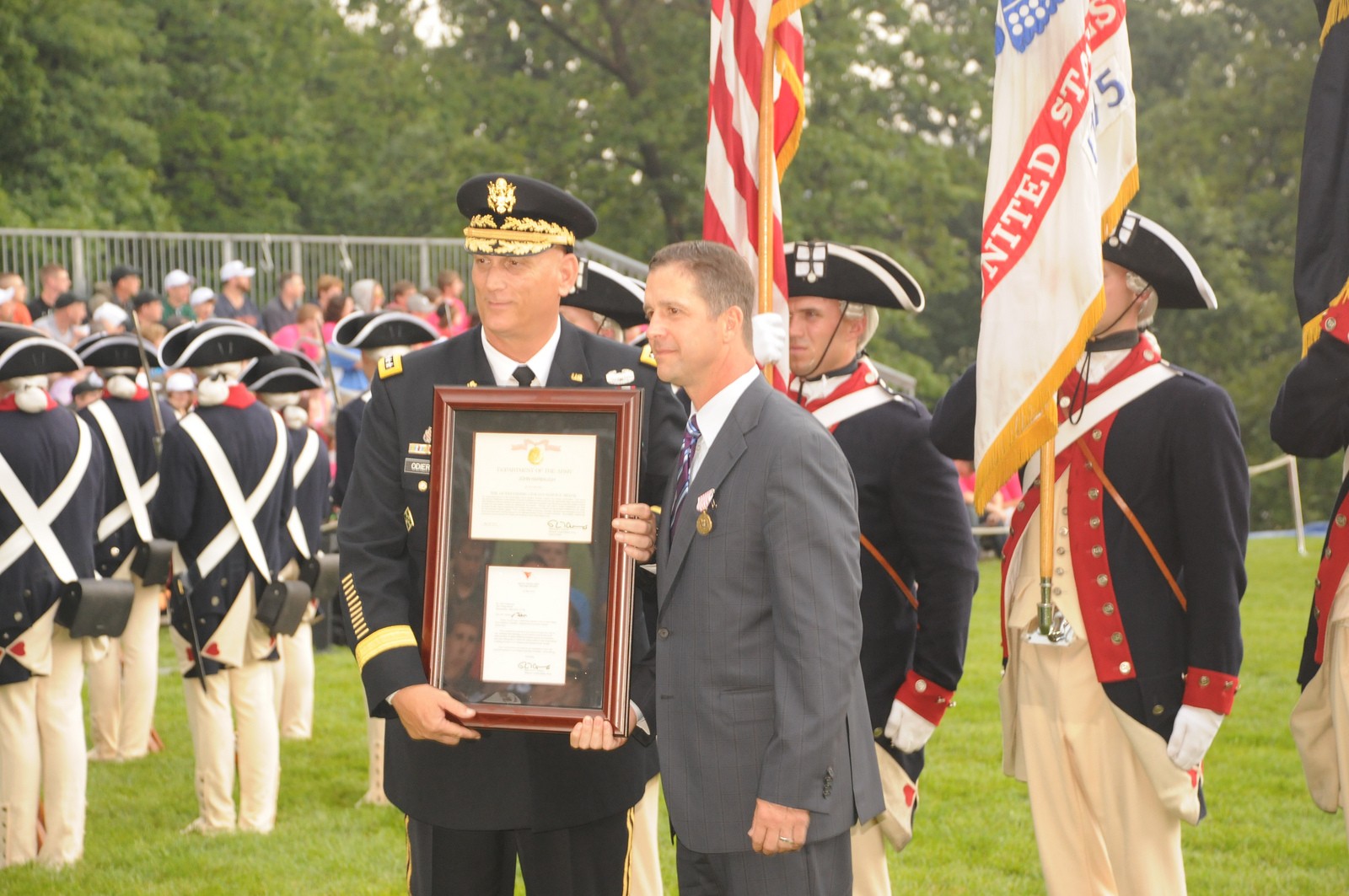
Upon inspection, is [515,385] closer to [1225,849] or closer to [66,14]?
[1225,849]

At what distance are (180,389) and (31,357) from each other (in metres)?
4.70

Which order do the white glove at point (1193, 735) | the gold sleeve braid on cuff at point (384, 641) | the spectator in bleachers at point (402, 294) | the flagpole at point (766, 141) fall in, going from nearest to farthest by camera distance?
the gold sleeve braid on cuff at point (384, 641) → the white glove at point (1193, 735) → the flagpole at point (766, 141) → the spectator in bleachers at point (402, 294)

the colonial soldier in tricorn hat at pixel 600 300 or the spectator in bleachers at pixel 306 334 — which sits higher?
the colonial soldier in tricorn hat at pixel 600 300

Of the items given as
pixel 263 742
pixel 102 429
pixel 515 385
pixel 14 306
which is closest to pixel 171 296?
pixel 14 306

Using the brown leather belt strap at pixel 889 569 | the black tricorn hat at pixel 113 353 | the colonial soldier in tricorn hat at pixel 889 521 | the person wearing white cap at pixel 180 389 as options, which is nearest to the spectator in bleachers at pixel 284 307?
the person wearing white cap at pixel 180 389

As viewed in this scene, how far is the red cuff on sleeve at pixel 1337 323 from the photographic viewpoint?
3.88 m

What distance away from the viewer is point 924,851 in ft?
23.3

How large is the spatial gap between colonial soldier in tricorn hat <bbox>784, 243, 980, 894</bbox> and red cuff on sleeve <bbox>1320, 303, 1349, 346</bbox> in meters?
1.19

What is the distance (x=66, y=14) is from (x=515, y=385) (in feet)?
89.4

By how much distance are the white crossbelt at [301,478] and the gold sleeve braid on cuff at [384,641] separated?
4776mm

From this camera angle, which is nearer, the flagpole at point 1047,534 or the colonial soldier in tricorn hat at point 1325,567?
the colonial soldier in tricorn hat at point 1325,567

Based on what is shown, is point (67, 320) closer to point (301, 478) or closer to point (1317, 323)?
point (301, 478)

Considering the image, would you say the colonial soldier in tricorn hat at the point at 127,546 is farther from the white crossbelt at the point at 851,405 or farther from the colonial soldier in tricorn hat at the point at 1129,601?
the colonial soldier in tricorn hat at the point at 1129,601

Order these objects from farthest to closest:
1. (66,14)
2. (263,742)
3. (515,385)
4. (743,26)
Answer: (66,14)
(263,742)
(743,26)
(515,385)
